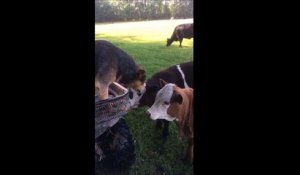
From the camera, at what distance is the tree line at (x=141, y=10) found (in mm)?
2684

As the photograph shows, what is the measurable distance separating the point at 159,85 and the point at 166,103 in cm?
14

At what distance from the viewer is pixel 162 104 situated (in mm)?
2654

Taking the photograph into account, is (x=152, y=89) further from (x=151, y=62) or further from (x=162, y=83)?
(x=151, y=62)

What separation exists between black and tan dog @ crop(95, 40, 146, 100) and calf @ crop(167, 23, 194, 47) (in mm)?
333

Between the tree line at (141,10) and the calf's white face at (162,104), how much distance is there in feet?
1.79

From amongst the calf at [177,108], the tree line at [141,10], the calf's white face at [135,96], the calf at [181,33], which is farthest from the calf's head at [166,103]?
the tree line at [141,10]

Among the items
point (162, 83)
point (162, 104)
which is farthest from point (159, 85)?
point (162, 104)

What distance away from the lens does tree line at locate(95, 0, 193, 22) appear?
2.68 m

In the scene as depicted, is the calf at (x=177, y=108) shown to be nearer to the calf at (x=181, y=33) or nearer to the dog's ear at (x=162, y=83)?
the dog's ear at (x=162, y=83)

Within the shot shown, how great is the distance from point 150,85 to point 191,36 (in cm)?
47

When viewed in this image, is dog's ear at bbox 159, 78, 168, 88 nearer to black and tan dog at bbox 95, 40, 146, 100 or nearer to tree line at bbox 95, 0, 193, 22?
black and tan dog at bbox 95, 40, 146, 100

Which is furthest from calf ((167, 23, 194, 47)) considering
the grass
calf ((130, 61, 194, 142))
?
calf ((130, 61, 194, 142))
